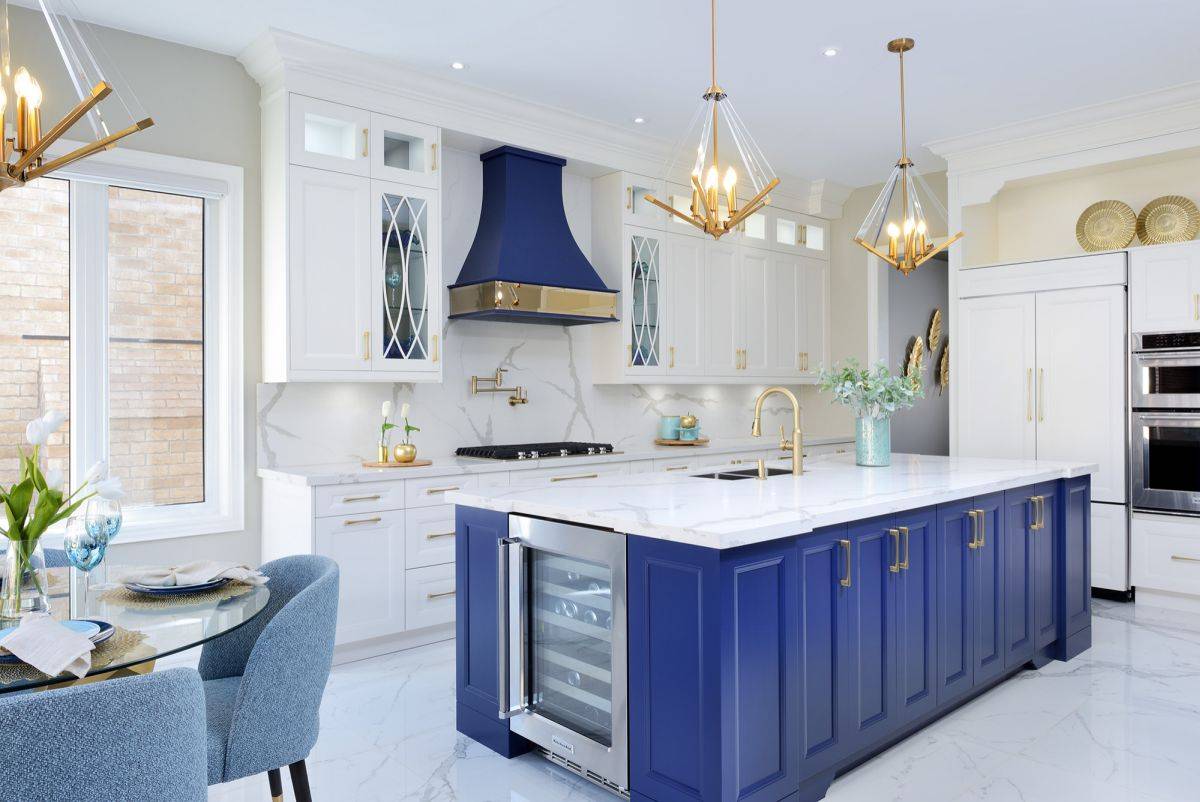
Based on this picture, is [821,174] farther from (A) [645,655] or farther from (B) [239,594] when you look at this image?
(B) [239,594]

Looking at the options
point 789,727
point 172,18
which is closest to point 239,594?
point 789,727

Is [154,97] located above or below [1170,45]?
below

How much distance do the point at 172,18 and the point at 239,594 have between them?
2.89 metres

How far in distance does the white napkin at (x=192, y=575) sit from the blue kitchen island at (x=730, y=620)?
87 cm

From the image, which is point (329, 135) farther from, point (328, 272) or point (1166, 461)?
point (1166, 461)

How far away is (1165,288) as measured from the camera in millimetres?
4652

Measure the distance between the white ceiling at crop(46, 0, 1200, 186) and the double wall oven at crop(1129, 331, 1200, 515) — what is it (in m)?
1.47

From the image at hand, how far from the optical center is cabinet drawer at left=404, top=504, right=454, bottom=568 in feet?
13.3

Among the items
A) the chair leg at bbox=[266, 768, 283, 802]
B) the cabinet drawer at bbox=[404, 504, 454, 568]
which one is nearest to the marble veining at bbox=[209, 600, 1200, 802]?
the chair leg at bbox=[266, 768, 283, 802]

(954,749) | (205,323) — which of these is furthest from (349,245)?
(954,749)

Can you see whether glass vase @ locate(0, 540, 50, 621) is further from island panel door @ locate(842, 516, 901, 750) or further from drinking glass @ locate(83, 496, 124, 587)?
island panel door @ locate(842, 516, 901, 750)

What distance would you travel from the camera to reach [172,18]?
3.63 metres

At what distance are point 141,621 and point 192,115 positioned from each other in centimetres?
300

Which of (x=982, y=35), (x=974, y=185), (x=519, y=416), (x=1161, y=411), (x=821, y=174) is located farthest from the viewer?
(x=821, y=174)
